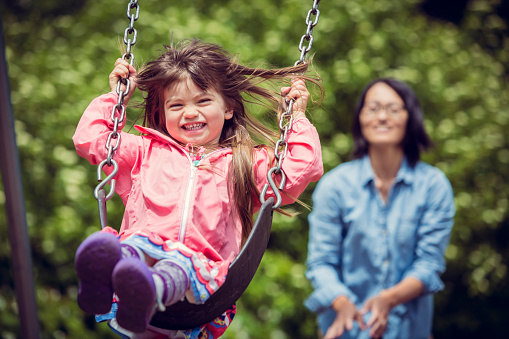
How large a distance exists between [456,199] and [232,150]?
337 cm

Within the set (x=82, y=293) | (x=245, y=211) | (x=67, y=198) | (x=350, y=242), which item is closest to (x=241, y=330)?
(x=350, y=242)

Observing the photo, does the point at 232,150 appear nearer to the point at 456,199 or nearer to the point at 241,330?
the point at 241,330

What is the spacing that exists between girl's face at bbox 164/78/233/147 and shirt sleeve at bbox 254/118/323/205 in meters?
0.19

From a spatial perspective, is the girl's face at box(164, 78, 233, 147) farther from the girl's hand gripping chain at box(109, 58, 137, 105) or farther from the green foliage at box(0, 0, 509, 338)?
the green foliage at box(0, 0, 509, 338)

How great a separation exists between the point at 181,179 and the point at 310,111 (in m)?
2.95

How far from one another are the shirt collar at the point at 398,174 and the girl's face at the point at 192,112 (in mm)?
1786

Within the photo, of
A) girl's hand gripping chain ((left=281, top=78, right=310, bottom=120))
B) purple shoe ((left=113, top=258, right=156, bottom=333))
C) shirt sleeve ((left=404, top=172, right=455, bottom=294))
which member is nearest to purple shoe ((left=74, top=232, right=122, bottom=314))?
purple shoe ((left=113, top=258, right=156, bottom=333))

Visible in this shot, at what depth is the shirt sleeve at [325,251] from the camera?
12.2ft

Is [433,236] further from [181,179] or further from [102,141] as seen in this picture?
[102,141]

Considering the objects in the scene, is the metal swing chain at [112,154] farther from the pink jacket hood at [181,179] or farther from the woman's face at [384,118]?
the woman's face at [384,118]

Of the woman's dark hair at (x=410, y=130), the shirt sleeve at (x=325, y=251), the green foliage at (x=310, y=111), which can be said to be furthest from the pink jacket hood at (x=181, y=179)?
the green foliage at (x=310, y=111)

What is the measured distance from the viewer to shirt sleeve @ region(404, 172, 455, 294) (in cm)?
369

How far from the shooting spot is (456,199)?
17.0ft

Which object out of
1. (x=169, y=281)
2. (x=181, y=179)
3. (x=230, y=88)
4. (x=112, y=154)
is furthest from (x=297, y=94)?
(x=169, y=281)
